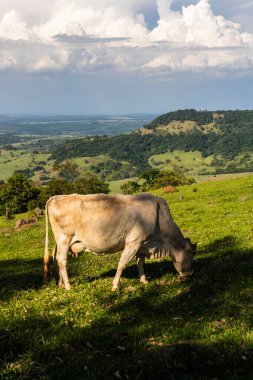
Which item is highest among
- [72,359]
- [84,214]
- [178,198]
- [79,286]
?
[84,214]

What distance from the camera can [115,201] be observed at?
1305cm

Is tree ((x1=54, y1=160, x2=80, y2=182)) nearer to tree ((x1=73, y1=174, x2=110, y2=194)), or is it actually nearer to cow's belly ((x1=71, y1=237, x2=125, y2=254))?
tree ((x1=73, y1=174, x2=110, y2=194))

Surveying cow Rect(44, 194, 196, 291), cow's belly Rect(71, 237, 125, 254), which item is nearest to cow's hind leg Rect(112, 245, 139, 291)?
cow Rect(44, 194, 196, 291)

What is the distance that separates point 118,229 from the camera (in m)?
12.7

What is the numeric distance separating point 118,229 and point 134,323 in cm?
356

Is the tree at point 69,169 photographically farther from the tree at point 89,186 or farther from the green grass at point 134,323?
the green grass at point 134,323

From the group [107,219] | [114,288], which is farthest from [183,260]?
[107,219]

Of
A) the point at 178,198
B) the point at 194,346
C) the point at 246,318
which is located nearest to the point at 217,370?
the point at 194,346

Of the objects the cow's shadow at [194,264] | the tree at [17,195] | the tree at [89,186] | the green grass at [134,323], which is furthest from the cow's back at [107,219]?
the tree at [89,186]

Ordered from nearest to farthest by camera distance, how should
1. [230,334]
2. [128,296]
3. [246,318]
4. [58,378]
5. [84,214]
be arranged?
[58,378] → [230,334] → [246,318] → [128,296] → [84,214]

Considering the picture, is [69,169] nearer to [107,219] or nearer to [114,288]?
[107,219]

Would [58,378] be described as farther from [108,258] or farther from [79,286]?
[108,258]

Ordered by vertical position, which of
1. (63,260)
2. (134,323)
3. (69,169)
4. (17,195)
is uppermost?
(63,260)

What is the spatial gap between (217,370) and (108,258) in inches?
480
